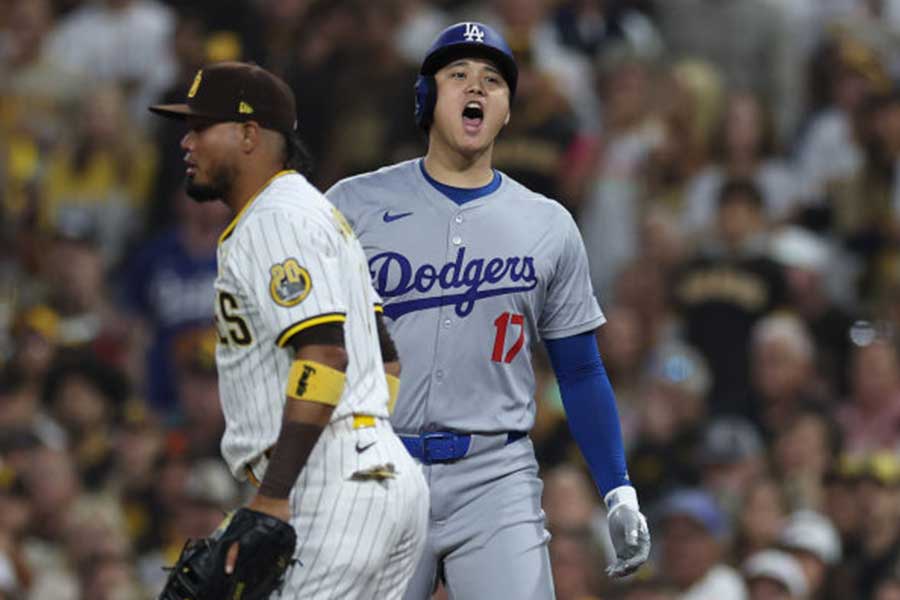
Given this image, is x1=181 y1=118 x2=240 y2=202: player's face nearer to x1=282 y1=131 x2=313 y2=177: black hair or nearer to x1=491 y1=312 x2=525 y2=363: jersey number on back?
x1=282 y1=131 x2=313 y2=177: black hair

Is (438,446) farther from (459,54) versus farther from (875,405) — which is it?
(875,405)

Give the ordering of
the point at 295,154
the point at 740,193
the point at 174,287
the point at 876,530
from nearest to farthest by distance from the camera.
Result: the point at 295,154 < the point at 876,530 < the point at 740,193 < the point at 174,287

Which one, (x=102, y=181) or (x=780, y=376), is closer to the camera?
(x=780, y=376)

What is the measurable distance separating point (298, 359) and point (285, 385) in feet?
0.48

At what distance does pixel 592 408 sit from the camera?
583 centimetres

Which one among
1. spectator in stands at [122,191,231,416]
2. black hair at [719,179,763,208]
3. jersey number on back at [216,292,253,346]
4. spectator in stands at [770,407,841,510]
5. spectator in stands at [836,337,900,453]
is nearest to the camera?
jersey number on back at [216,292,253,346]

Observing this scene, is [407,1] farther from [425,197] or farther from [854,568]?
[425,197]

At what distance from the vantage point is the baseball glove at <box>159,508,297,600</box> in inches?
184

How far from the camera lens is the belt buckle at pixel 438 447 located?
559cm

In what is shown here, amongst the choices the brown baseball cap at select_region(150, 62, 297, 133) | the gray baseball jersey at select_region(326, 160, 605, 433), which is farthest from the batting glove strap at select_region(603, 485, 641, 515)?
the brown baseball cap at select_region(150, 62, 297, 133)

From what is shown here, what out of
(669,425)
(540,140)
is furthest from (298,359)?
(540,140)

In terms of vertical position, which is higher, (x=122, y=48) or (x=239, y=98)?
(x=239, y=98)

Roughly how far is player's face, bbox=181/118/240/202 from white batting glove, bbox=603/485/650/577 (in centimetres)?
148

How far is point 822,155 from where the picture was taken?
11.5 metres
